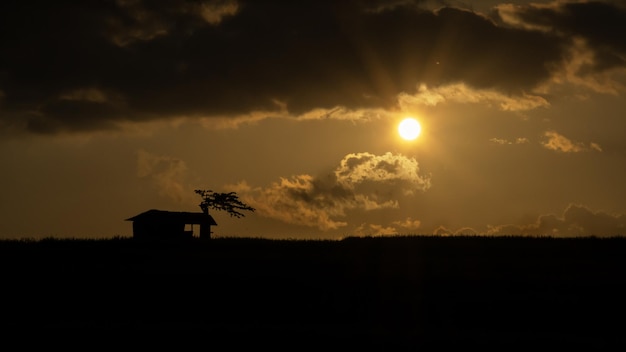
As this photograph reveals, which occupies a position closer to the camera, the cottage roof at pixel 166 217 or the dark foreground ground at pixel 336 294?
the dark foreground ground at pixel 336 294

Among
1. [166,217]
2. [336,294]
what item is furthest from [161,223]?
[336,294]

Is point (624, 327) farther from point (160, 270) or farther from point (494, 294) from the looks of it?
point (160, 270)

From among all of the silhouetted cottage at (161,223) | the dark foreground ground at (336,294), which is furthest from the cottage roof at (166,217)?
the dark foreground ground at (336,294)

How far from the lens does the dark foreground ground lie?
26047 millimetres

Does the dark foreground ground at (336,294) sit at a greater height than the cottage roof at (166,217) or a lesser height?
lesser

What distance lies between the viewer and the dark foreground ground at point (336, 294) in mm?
26047

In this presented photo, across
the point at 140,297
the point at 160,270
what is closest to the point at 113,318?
the point at 140,297

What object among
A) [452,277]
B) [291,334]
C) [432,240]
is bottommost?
[291,334]

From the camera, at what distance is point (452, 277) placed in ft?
125

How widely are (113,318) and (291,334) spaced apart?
7.76m

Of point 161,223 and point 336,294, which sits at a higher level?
point 161,223

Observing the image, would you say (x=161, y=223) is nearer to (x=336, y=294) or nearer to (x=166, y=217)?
(x=166, y=217)

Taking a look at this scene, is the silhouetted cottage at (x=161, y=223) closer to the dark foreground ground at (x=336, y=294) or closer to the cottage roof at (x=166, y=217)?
the cottage roof at (x=166, y=217)

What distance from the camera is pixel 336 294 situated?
34.2 metres
